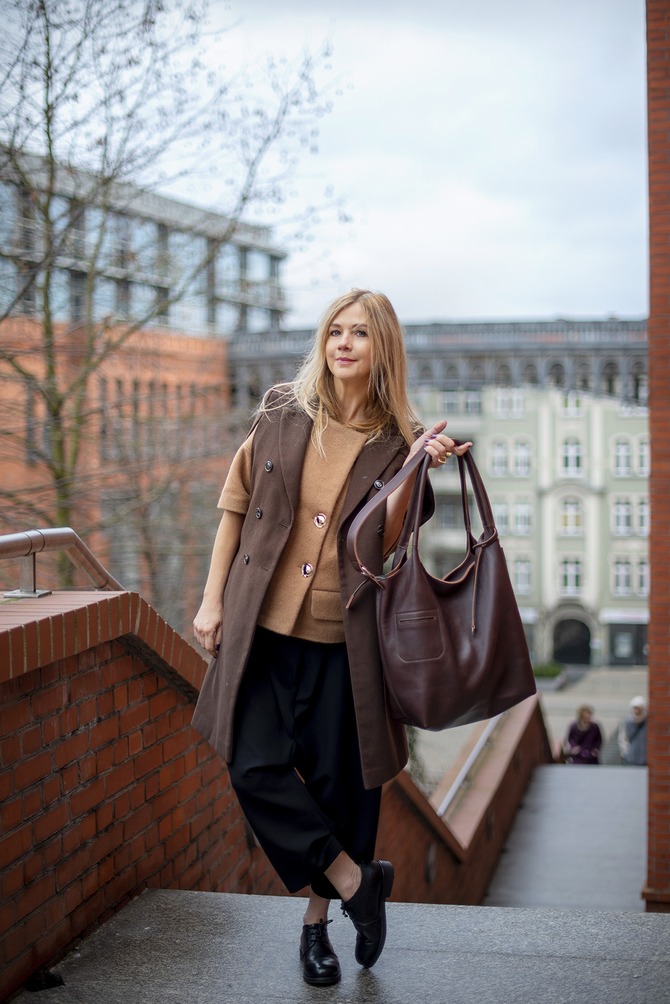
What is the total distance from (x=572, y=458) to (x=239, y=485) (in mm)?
53610

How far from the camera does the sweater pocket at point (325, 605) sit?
2211 millimetres

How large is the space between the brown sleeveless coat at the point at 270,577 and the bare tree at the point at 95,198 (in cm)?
479

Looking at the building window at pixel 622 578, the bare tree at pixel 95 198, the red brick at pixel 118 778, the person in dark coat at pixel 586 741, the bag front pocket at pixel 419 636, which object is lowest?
the building window at pixel 622 578

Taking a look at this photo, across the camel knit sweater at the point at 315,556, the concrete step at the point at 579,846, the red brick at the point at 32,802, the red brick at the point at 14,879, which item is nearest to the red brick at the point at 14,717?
the red brick at the point at 32,802

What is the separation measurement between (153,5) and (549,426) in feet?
161

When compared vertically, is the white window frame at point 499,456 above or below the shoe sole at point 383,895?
above

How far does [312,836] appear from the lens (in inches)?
86.3

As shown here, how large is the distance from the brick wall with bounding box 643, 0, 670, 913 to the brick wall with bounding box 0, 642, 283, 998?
397 cm

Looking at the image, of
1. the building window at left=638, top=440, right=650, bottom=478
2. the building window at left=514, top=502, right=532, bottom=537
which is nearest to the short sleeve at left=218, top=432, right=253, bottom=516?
the building window at left=638, top=440, right=650, bottom=478

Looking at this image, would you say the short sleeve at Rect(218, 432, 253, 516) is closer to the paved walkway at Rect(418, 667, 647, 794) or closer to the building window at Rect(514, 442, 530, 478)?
the paved walkway at Rect(418, 667, 647, 794)

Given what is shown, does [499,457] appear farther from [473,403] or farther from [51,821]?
[51,821]

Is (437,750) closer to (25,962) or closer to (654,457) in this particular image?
(654,457)

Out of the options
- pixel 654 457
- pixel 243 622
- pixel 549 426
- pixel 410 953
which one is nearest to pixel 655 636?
pixel 654 457

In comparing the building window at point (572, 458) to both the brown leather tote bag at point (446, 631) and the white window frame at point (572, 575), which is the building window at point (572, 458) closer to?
the white window frame at point (572, 575)
